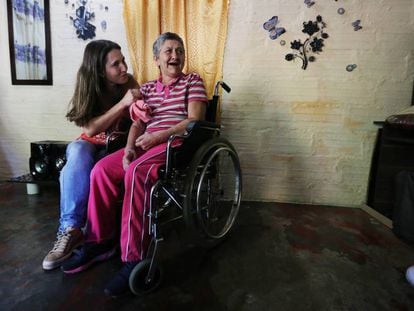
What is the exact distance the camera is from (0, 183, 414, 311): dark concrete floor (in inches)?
40.9

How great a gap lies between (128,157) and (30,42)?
1840 mm

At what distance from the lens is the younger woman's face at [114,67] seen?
1.49 metres

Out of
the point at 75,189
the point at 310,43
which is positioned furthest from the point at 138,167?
the point at 310,43

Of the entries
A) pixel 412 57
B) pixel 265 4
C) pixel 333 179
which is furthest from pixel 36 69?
pixel 412 57

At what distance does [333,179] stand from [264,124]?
757 mm

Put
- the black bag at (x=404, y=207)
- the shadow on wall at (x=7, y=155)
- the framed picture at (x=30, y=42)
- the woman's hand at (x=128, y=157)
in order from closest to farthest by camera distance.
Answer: the woman's hand at (x=128, y=157), the black bag at (x=404, y=207), the framed picture at (x=30, y=42), the shadow on wall at (x=7, y=155)

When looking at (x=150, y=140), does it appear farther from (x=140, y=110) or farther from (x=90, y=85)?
(x=90, y=85)

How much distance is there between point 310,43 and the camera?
6.74ft

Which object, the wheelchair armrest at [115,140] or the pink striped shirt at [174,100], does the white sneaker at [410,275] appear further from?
the wheelchair armrest at [115,140]

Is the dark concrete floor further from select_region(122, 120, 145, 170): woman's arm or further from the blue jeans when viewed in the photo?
select_region(122, 120, 145, 170): woman's arm

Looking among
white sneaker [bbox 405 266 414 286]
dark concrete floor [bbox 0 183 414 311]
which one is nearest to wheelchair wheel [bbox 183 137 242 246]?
dark concrete floor [bbox 0 183 414 311]

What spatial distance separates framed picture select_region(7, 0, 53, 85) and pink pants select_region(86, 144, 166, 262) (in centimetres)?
156

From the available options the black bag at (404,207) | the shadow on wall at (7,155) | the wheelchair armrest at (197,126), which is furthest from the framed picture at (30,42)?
the black bag at (404,207)

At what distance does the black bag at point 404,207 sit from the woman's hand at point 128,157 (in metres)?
1.62
